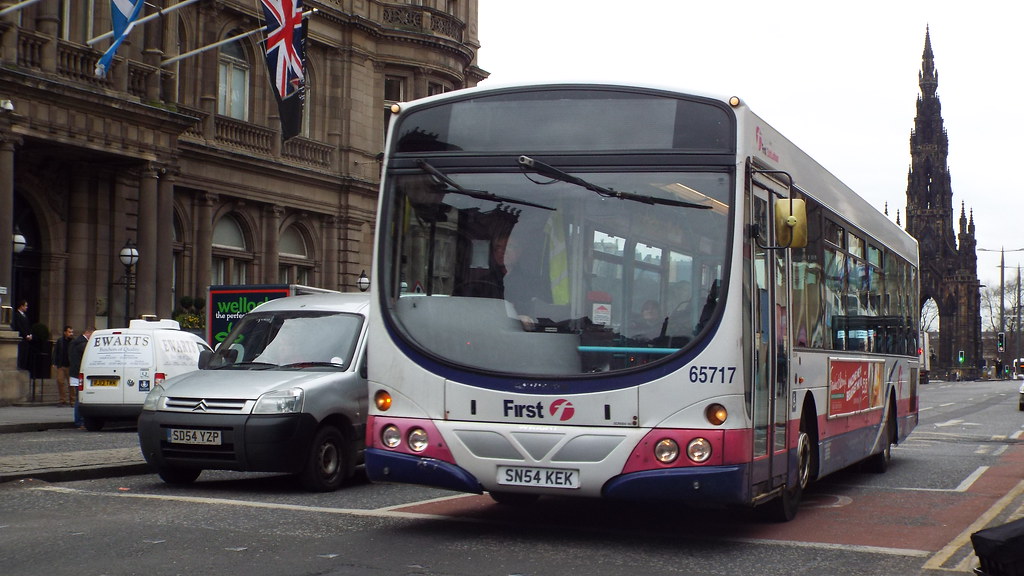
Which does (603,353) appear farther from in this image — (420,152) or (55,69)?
(55,69)

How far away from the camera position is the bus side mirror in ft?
28.5

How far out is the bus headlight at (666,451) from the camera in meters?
8.11

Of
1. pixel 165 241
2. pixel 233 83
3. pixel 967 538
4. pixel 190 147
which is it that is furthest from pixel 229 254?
pixel 967 538

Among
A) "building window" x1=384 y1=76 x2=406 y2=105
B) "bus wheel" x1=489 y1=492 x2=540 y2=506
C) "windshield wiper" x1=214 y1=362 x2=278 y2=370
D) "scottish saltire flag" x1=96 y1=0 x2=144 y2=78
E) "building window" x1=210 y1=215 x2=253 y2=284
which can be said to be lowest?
"bus wheel" x1=489 y1=492 x2=540 y2=506

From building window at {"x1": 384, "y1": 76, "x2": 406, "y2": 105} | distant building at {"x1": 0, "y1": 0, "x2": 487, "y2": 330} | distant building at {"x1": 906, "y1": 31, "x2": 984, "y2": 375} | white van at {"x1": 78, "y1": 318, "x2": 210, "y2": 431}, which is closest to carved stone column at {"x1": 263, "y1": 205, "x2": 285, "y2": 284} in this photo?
distant building at {"x1": 0, "y1": 0, "x2": 487, "y2": 330}

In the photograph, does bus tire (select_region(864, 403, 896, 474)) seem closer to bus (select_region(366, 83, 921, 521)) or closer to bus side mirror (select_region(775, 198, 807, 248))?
bus (select_region(366, 83, 921, 521))

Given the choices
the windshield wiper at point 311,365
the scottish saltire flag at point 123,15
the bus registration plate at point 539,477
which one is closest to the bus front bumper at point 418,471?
the bus registration plate at point 539,477

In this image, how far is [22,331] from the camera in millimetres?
27047

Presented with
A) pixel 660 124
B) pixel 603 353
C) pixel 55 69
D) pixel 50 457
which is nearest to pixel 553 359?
pixel 603 353

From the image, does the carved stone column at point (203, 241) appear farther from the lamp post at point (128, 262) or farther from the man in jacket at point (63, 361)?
the man in jacket at point (63, 361)

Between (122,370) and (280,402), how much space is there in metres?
10.0

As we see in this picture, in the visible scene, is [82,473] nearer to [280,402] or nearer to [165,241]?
[280,402]

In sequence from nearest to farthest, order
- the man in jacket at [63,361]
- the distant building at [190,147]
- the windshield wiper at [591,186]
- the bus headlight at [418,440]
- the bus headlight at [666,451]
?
the bus headlight at [666,451], the windshield wiper at [591,186], the bus headlight at [418,440], the man in jacket at [63,361], the distant building at [190,147]

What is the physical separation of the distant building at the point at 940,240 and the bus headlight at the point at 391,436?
133125 millimetres
